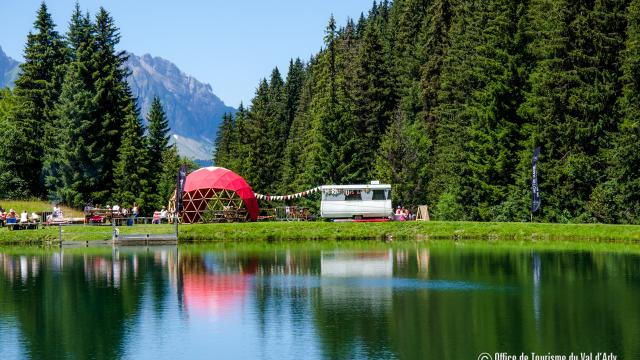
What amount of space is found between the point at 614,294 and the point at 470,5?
61.9m

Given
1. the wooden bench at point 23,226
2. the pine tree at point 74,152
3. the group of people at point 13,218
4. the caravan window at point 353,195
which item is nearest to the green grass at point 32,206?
the pine tree at point 74,152

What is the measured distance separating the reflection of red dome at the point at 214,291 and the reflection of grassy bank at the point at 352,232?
20881mm

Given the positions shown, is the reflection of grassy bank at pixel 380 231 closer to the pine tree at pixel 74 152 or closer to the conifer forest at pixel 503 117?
the conifer forest at pixel 503 117

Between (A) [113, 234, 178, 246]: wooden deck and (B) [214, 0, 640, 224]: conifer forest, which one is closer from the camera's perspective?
(A) [113, 234, 178, 246]: wooden deck

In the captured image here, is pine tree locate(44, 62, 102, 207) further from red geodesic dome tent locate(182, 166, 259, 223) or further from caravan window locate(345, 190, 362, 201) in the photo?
caravan window locate(345, 190, 362, 201)

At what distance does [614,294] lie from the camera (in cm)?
3064

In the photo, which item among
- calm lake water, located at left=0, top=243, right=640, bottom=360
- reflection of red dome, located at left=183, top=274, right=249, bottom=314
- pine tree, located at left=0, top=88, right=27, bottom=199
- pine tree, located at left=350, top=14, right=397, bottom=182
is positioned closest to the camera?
calm lake water, located at left=0, top=243, right=640, bottom=360

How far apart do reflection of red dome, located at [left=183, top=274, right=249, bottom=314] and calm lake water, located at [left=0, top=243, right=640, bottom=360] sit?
0.07m

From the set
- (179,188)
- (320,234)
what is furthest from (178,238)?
(320,234)

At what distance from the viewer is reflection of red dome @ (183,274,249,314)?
98.1ft

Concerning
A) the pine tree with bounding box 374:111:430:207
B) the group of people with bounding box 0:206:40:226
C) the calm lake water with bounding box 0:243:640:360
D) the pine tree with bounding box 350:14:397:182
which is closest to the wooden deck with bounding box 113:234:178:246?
the group of people with bounding box 0:206:40:226

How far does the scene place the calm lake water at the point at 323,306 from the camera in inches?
894

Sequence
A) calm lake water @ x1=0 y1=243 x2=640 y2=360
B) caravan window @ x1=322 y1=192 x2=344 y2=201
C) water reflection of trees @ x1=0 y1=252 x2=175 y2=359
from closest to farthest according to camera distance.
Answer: calm lake water @ x1=0 y1=243 x2=640 y2=360 → water reflection of trees @ x1=0 y1=252 x2=175 y2=359 → caravan window @ x1=322 y1=192 x2=344 y2=201

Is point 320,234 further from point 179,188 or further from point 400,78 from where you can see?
point 400,78
